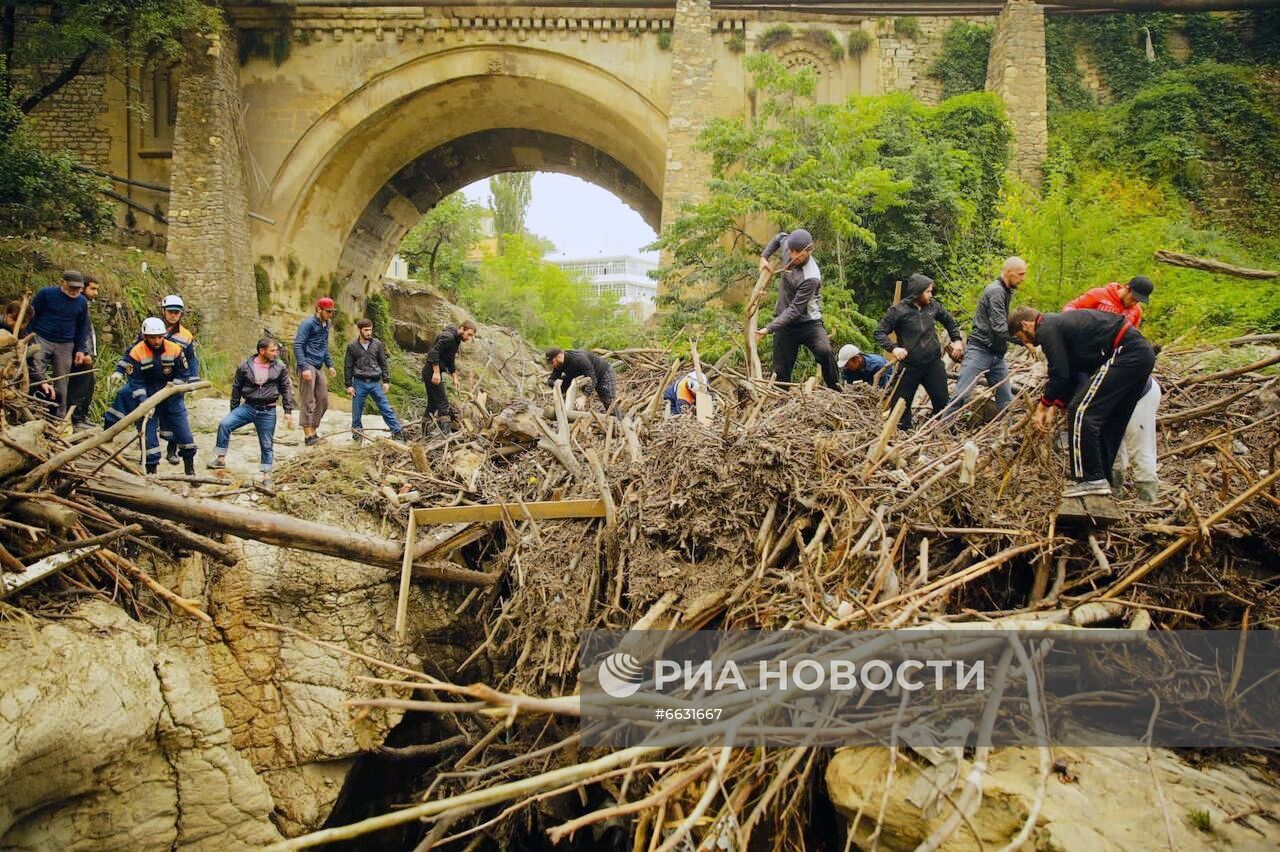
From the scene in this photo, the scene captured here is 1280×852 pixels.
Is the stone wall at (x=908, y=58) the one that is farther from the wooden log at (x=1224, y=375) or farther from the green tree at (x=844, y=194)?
the wooden log at (x=1224, y=375)

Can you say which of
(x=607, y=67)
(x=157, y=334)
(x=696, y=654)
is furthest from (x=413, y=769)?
(x=607, y=67)

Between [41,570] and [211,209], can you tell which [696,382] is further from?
[211,209]

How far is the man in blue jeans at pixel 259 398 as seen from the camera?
7637 mm

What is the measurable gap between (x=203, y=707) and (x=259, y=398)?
283 centimetres

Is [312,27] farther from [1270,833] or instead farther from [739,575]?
[1270,833]

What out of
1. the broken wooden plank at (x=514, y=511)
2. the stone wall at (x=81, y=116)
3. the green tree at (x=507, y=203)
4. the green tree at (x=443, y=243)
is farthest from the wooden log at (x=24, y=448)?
the green tree at (x=507, y=203)

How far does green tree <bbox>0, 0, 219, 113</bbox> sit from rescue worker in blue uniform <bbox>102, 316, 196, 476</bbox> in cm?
844

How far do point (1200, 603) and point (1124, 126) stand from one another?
13.3m

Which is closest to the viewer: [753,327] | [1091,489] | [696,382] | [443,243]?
[1091,489]

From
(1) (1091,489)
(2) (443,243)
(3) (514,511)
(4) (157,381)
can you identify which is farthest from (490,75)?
(1) (1091,489)

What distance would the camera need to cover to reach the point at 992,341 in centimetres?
672

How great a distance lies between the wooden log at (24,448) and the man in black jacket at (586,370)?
12.8ft

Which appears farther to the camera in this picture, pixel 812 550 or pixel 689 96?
pixel 689 96

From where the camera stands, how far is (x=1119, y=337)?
201 inches
